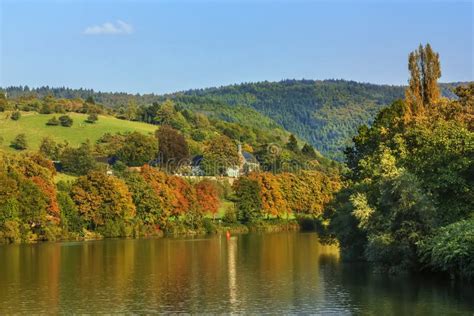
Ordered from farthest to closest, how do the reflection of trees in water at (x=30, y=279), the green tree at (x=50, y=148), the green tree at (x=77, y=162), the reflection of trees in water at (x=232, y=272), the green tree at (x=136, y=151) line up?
the green tree at (x=136, y=151), the green tree at (x=50, y=148), the green tree at (x=77, y=162), the reflection of trees in water at (x=30, y=279), the reflection of trees in water at (x=232, y=272)

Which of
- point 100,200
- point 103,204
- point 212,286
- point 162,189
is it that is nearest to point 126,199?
point 103,204

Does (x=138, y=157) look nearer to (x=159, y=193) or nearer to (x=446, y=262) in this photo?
(x=159, y=193)

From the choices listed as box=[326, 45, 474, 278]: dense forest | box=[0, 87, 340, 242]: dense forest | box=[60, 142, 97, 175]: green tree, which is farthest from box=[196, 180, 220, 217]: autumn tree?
box=[326, 45, 474, 278]: dense forest

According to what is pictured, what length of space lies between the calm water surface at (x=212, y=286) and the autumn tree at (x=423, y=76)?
19.2 m

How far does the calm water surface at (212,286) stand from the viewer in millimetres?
45103

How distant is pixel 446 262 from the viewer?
4828 centimetres

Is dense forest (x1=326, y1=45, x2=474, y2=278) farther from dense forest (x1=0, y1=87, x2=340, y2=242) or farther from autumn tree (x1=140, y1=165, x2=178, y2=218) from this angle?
autumn tree (x1=140, y1=165, x2=178, y2=218)

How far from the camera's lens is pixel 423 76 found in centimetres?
8162

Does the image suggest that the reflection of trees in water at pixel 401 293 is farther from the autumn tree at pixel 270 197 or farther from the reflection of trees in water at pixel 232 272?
the autumn tree at pixel 270 197

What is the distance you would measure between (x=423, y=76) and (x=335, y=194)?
16.0 m

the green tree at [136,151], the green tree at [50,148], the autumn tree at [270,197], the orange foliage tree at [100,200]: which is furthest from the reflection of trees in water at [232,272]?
the green tree at [136,151]

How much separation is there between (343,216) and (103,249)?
38.2m

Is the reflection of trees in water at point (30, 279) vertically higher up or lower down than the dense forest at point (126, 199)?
lower down

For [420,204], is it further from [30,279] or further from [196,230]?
[196,230]
